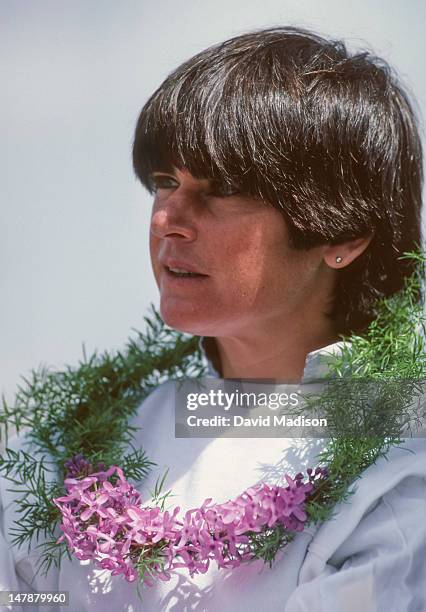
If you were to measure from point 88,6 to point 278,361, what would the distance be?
47 centimetres

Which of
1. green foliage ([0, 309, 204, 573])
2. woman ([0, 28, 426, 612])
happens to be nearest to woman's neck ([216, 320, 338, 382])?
woman ([0, 28, 426, 612])

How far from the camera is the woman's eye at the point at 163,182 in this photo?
89 cm

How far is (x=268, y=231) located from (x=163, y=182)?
13cm

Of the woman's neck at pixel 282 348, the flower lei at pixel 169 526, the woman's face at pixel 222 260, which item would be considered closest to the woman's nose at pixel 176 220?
the woman's face at pixel 222 260

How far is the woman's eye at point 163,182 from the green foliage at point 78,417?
180 millimetres

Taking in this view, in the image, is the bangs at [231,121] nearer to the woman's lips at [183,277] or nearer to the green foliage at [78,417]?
the woman's lips at [183,277]

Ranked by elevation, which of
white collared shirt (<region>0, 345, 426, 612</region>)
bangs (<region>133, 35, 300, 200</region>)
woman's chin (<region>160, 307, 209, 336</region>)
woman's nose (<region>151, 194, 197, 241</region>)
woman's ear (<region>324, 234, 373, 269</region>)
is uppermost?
bangs (<region>133, 35, 300, 200</region>)

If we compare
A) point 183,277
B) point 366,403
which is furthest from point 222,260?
point 366,403

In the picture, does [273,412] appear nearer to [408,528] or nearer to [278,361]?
[278,361]

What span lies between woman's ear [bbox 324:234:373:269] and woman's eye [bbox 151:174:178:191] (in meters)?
0.17

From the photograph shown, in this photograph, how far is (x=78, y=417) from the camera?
3.27ft

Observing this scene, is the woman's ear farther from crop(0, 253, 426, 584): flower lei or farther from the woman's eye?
the woman's eye

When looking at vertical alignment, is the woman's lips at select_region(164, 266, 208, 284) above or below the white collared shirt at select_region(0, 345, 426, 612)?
above

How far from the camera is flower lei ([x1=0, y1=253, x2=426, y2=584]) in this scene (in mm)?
760
